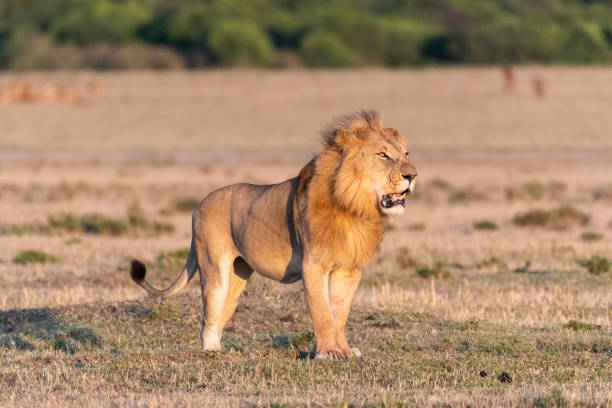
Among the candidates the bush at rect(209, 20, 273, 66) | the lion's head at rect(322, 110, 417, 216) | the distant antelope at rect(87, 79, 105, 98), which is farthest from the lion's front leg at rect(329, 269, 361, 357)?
the bush at rect(209, 20, 273, 66)

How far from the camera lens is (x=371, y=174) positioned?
8703 mm

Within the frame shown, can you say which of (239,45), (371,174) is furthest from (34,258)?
(239,45)

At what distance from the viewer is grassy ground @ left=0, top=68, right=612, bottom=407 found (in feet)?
28.2

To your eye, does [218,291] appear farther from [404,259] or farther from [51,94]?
[51,94]

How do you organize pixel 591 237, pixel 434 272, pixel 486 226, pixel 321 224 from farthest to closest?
1. pixel 486 226
2. pixel 591 237
3. pixel 434 272
4. pixel 321 224

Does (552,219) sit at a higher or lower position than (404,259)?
lower

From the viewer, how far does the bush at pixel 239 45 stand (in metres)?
70.8

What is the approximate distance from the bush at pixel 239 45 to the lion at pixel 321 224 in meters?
60.9

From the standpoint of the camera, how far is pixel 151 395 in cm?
825

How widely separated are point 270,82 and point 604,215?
3812 centimetres

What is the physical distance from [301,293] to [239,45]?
59.9 metres

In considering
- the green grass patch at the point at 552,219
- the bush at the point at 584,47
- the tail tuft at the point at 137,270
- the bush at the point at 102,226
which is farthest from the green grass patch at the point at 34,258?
the bush at the point at 584,47

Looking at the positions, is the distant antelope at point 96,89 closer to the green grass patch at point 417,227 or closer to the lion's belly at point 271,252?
the green grass patch at point 417,227

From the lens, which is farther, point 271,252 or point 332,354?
point 271,252
